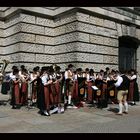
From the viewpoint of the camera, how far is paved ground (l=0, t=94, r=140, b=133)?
325 inches

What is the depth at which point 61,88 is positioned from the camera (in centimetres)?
1199

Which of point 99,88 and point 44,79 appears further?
point 99,88

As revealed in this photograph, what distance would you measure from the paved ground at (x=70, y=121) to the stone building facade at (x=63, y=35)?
14.0ft

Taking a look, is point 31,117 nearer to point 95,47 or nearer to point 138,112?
point 138,112

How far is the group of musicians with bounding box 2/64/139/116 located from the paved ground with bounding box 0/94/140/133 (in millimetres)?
542

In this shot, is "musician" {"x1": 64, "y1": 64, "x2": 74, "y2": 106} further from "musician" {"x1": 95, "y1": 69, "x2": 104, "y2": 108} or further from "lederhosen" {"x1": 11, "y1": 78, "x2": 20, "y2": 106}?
"lederhosen" {"x1": 11, "y1": 78, "x2": 20, "y2": 106}

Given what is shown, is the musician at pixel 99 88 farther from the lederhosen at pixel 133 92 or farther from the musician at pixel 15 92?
the musician at pixel 15 92

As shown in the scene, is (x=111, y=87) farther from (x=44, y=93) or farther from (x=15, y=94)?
(x=15, y=94)

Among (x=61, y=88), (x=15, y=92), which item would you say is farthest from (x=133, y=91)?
(x=15, y=92)

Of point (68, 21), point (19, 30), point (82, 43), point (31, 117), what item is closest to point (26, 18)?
point (19, 30)

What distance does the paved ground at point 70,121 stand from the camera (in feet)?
27.1

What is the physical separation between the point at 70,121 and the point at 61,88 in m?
2.72

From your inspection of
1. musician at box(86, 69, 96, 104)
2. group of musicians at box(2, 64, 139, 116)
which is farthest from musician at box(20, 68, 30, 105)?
musician at box(86, 69, 96, 104)
